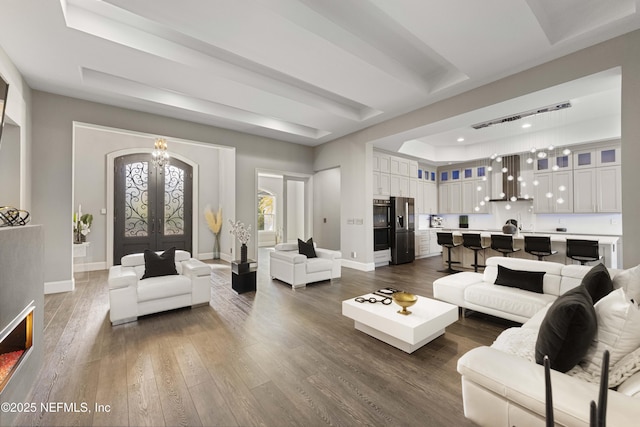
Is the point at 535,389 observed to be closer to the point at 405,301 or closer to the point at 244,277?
the point at 405,301

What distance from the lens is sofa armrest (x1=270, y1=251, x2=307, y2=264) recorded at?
14.9ft

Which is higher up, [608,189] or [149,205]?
[608,189]

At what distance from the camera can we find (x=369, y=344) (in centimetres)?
262

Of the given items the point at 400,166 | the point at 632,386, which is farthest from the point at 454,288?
the point at 400,166

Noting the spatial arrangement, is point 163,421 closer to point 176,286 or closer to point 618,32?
point 176,286

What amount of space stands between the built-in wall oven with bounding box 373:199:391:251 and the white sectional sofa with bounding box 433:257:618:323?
300 cm

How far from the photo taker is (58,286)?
13.9 feet

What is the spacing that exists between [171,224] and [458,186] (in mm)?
8594

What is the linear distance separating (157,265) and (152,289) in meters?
0.45

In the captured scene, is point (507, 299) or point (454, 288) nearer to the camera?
point (507, 299)

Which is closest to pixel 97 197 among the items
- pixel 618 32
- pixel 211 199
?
pixel 211 199

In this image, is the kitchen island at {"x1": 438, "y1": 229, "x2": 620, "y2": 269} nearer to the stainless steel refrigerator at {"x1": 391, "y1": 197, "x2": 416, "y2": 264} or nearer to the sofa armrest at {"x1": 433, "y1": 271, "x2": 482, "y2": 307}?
the stainless steel refrigerator at {"x1": 391, "y1": 197, "x2": 416, "y2": 264}

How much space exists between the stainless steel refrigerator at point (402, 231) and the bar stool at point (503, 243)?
6.73 ft

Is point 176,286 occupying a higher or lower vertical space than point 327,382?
higher
